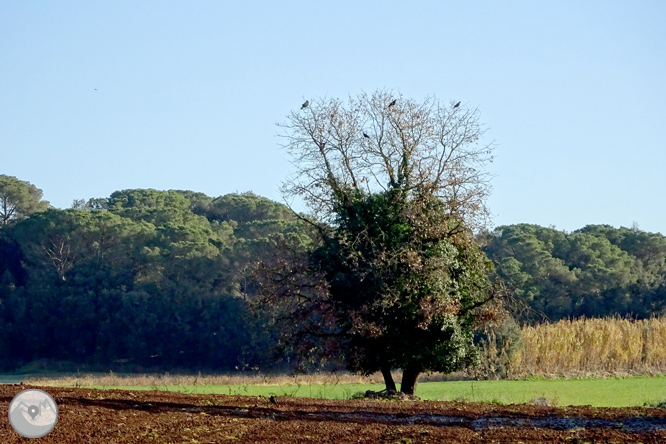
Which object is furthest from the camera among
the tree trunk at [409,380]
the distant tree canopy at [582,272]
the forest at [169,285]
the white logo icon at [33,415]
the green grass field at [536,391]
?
the forest at [169,285]

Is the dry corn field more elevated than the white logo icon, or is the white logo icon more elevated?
the dry corn field

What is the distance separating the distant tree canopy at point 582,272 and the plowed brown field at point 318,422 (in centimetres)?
3426

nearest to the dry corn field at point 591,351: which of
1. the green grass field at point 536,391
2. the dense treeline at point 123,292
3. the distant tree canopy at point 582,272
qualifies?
the green grass field at point 536,391

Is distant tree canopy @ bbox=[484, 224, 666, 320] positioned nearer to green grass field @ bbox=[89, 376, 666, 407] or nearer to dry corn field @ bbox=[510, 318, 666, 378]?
dry corn field @ bbox=[510, 318, 666, 378]

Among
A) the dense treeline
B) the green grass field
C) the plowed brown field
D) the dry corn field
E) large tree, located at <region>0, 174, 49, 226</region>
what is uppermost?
large tree, located at <region>0, 174, 49, 226</region>

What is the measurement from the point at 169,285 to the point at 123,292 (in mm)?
3009

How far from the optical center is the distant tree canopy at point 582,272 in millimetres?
51219

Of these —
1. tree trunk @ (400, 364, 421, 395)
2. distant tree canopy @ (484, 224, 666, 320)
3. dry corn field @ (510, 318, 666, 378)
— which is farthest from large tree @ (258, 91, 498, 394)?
distant tree canopy @ (484, 224, 666, 320)

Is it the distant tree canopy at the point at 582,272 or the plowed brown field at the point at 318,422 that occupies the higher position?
the distant tree canopy at the point at 582,272

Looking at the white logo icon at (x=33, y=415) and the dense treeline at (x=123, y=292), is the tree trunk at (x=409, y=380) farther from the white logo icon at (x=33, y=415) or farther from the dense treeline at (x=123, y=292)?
the dense treeline at (x=123, y=292)

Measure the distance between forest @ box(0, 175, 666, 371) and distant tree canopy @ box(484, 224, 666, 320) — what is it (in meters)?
0.08

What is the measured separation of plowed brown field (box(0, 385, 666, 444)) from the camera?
10438 millimetres

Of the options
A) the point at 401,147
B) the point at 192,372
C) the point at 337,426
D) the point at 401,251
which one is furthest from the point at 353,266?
the point at 192,372

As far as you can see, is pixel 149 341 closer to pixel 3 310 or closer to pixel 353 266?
pixel 3 310
